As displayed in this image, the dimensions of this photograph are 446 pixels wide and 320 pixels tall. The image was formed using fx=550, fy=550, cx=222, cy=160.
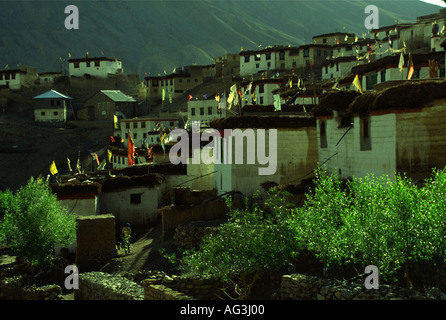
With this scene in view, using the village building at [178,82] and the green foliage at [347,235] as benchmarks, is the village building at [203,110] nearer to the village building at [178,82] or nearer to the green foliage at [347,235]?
the village building at [178,82]

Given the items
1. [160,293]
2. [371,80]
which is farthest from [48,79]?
[160,293]

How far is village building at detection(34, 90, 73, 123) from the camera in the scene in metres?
103

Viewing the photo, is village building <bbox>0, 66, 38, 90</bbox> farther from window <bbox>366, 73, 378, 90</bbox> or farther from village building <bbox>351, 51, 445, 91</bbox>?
window <bbox>366, 73, 378, 90</bbox>

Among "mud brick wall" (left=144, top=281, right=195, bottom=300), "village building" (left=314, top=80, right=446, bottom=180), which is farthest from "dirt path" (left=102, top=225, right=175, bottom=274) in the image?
"village building" (left=314, top=80, right=446, bottom=180)

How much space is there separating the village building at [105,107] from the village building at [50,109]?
330cm

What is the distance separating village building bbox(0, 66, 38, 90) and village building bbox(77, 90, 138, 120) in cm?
2003

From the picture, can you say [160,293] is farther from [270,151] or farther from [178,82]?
[178,82]

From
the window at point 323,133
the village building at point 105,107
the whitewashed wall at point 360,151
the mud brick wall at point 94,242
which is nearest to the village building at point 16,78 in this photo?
the village building at point 105,107

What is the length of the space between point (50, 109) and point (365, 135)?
89901mm

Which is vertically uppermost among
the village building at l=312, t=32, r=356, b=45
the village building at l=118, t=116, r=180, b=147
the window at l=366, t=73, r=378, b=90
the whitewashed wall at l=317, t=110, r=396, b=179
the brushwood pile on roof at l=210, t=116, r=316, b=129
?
the village building at l=312, t=32, r=356, b=45

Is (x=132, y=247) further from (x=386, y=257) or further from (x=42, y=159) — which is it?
(x=42, y=159)

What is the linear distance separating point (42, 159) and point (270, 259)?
7718 cm

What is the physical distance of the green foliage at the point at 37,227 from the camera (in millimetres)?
28391

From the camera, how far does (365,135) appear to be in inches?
894
